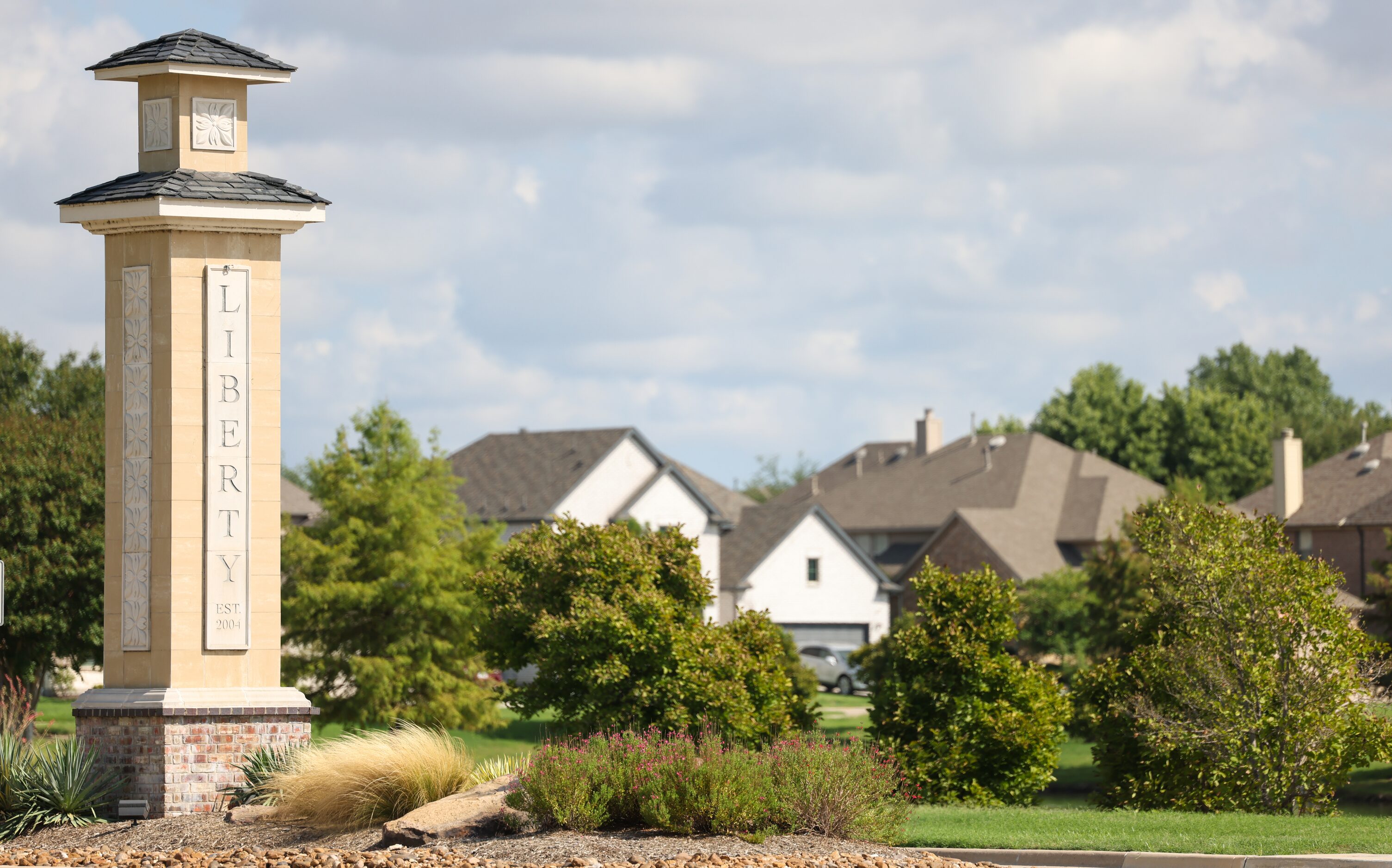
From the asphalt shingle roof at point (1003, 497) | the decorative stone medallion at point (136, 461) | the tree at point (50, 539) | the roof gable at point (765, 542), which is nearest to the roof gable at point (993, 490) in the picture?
the asphalt shingle roof at point (1003, 497)

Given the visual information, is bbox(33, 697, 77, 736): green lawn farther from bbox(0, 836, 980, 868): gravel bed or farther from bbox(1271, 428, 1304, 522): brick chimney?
bbox(1271, 428, 1304, 522): brick chimney

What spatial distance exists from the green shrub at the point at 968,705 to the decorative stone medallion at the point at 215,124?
33.2 feet

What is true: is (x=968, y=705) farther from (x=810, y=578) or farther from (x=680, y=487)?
(x=810, y=578)

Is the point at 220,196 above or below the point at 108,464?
above

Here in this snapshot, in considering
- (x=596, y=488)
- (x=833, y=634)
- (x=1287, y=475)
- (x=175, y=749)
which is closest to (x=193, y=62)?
(x=175, y=749)

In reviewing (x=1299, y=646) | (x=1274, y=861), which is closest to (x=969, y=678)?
(x=1299, y=646)

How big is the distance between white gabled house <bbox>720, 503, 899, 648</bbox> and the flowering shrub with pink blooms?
44.6 metres

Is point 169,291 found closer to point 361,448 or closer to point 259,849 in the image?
point 259,849

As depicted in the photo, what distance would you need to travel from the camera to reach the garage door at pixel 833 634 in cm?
5981

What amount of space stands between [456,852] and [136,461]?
622 centimetres

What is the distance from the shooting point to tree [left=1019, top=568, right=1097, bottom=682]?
44094mm

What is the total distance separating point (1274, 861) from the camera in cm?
1240

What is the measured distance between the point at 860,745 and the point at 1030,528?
45.4 m

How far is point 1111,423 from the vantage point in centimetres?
8125
